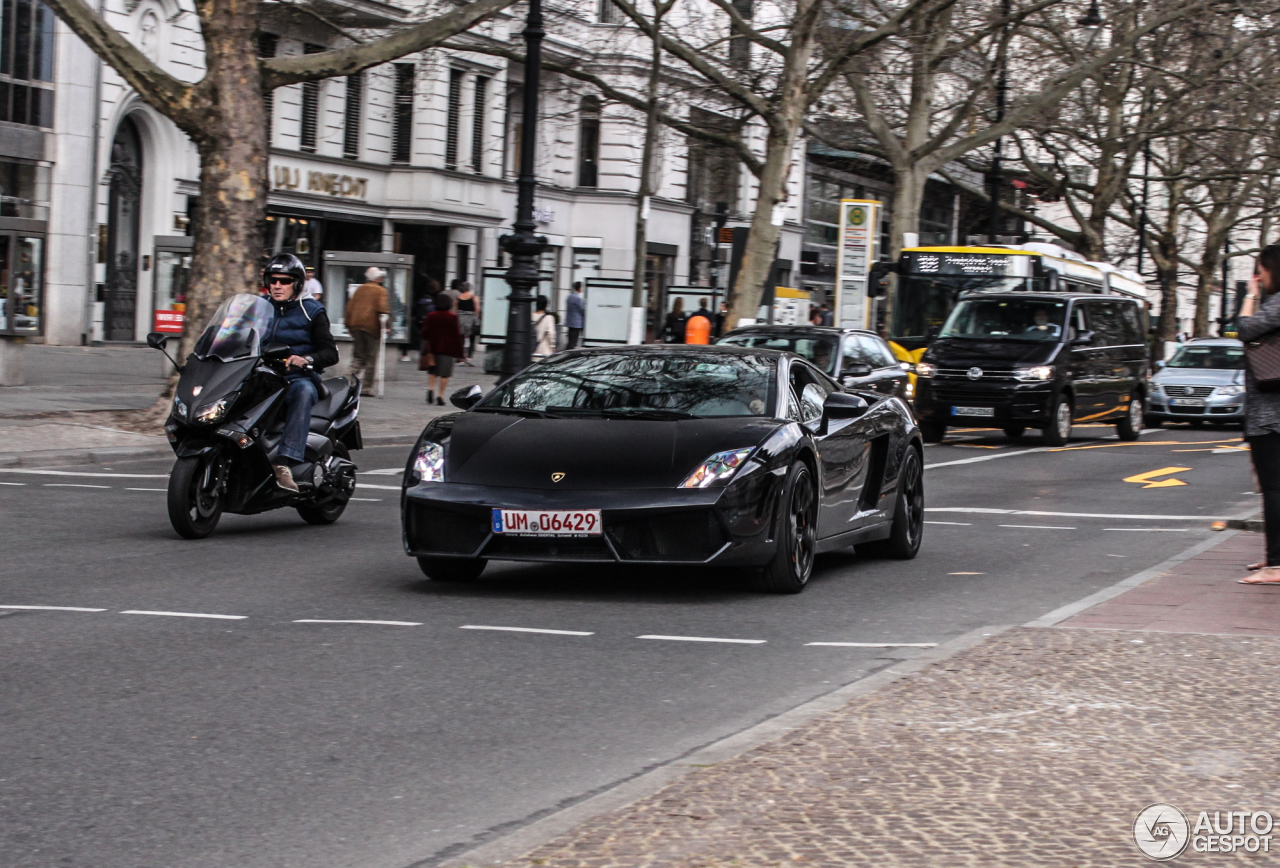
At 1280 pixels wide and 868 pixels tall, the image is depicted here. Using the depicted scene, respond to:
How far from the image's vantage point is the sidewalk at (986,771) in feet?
13.4

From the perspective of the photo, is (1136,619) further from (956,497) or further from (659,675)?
(956,497)

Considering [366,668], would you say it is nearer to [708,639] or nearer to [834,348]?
[708,639]

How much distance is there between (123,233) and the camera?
34625 millimetres

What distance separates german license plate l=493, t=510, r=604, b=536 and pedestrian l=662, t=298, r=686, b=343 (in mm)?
28941

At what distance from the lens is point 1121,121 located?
51.7 meters

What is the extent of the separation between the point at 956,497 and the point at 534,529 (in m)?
8.08

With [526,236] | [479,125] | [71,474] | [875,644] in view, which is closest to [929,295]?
[526,236]

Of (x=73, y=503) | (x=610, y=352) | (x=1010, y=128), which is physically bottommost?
(x=73, y=503)

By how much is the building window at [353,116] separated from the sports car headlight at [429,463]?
33629mm

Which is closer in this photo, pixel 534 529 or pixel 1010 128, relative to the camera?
pixel 534 529

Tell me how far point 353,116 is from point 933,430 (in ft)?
71.6

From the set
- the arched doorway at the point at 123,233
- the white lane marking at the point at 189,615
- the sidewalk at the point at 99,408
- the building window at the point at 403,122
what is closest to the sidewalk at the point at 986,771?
the white lane marking at the point at 189,615

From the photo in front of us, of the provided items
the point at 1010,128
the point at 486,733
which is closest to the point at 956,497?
the point at 486,733

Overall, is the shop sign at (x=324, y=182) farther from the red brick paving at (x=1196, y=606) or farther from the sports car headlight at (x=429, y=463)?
the red brick paving at (x=1196, y=606)
